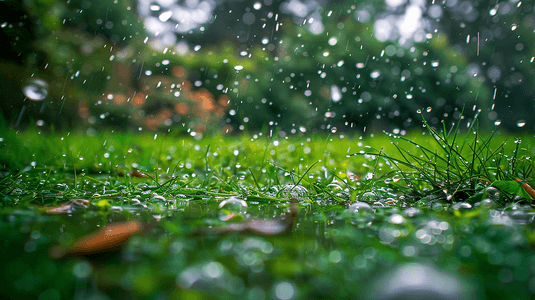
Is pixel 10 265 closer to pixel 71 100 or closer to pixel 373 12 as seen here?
pixel 71 100

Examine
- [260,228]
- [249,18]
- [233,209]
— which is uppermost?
[249,18]

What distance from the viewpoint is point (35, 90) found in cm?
627

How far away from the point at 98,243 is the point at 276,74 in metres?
8.58

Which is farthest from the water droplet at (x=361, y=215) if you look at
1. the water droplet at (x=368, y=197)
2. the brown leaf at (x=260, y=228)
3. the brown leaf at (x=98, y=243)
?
the brown leaf at (x=98, y=243)

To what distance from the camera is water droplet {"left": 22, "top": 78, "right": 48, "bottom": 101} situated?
6262 millimetres

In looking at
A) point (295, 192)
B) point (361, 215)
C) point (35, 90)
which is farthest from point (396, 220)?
point (35, 90)

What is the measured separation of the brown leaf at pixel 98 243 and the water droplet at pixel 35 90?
6.86 meters

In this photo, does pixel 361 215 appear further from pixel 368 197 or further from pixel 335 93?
pixel 335 93

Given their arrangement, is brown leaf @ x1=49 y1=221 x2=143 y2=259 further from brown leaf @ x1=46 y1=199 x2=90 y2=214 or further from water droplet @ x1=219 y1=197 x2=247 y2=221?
brown leaf @ x1=46 y1=199 x2=90 y2=214

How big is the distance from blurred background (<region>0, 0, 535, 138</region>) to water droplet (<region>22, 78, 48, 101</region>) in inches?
9.6

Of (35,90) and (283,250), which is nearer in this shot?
(283,250)

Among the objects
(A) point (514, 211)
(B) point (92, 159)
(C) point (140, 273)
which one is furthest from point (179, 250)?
(B) point (92, 159)

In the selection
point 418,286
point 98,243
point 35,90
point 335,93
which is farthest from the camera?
point 335,93

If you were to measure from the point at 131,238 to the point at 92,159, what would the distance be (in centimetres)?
187
